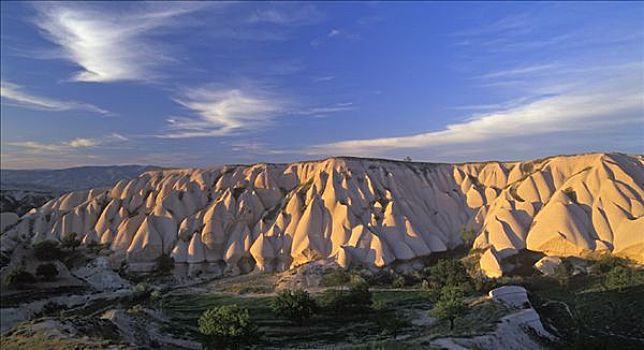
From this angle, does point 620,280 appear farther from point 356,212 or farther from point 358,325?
point 356,212

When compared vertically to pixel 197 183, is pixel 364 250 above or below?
below

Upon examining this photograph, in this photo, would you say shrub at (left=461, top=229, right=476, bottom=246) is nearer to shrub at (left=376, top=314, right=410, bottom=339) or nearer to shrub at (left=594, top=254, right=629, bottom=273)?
shrub at (left=594, top=254, right=629, bottom=273)

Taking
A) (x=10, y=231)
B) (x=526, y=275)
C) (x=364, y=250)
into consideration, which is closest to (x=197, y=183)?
(x=10, y=231)

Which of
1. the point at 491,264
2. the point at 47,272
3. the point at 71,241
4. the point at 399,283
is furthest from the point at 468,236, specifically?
the point at 71,241

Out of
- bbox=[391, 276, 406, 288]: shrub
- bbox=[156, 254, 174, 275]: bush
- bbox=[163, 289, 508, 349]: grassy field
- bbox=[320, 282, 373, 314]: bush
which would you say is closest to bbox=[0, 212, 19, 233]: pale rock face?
bbox=[156, 254, 174, 275]: bush

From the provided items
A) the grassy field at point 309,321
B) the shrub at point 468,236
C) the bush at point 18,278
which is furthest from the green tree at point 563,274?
the bush at point 18,278

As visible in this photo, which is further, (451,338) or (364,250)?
(364,250)

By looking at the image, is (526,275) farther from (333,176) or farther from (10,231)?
(10,231)
